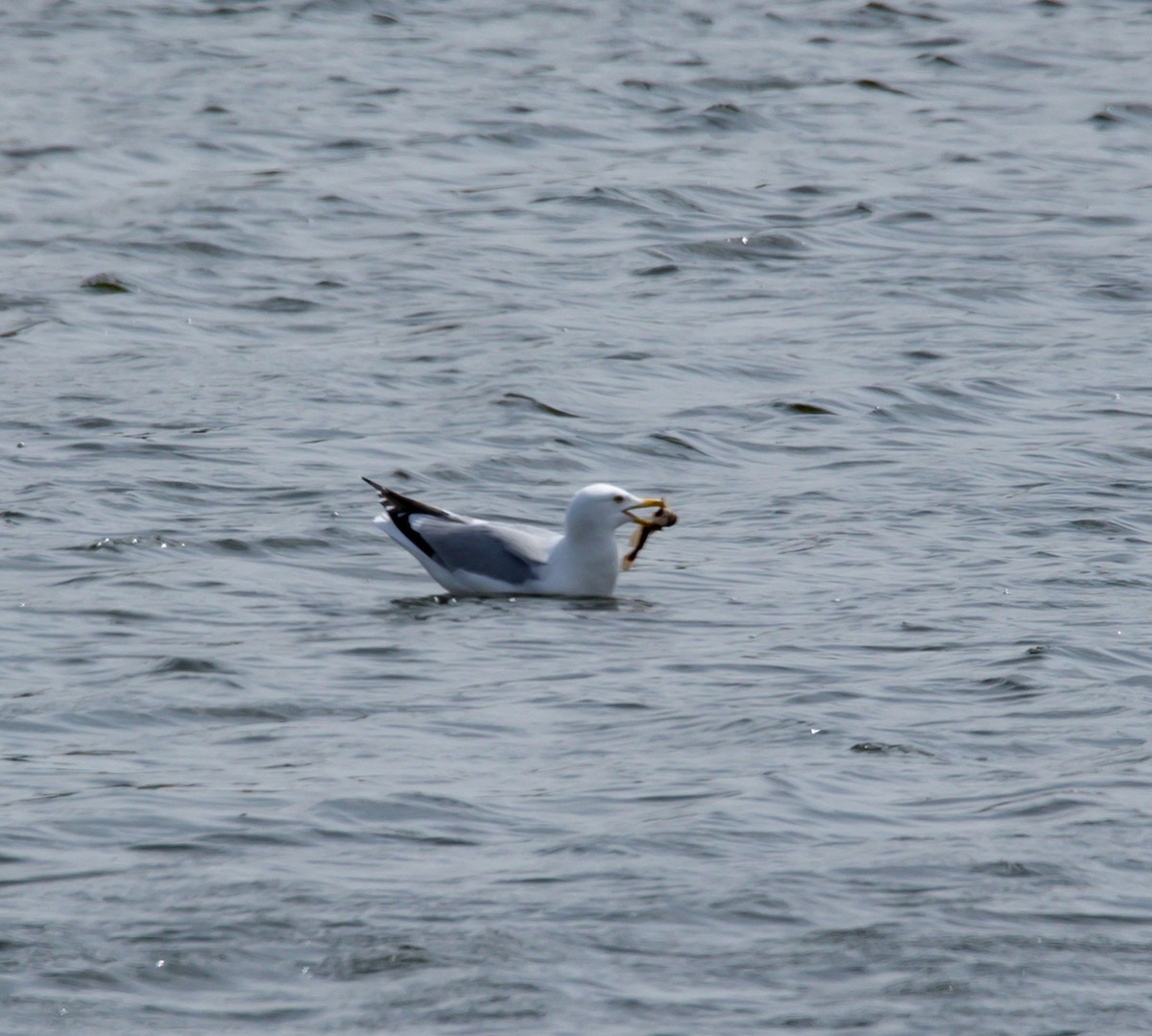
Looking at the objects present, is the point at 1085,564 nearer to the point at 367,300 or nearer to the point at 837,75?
the point at 367,300

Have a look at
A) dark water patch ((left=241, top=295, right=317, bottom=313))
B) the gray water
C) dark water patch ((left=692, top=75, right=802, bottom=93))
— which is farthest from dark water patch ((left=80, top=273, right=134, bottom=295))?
dark water patch ((left=692, top=75, right=802, bottom=93))

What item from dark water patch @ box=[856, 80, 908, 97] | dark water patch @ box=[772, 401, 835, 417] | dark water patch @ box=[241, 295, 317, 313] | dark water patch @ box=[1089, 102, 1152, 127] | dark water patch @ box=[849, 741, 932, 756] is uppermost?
dark water patch @ box=[849, 741, 932, 756]

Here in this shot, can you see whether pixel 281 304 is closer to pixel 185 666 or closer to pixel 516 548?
pixel 516 548

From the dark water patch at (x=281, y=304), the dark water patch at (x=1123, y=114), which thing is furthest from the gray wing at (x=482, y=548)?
the dark water patch at (x=1123, y=114)

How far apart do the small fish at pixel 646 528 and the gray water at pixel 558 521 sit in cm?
39

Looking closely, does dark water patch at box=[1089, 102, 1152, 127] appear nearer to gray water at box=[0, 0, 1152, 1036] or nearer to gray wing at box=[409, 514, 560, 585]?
gray water at box=[0, 0, 1152, 1036]

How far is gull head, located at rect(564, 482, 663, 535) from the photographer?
1117 cm

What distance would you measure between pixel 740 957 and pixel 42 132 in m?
16.8

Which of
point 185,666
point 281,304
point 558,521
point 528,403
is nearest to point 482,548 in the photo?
point 558,521

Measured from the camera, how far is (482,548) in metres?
11.2

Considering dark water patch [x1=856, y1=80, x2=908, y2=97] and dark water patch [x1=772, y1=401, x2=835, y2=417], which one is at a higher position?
dark water patch [x1=856, y1=80, x2=908, y2=97]

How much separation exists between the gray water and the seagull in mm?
181

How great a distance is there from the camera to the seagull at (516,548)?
1115cm

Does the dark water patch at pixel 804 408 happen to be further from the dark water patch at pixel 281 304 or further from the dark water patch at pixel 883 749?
the dark water patch at pixel 883 749
